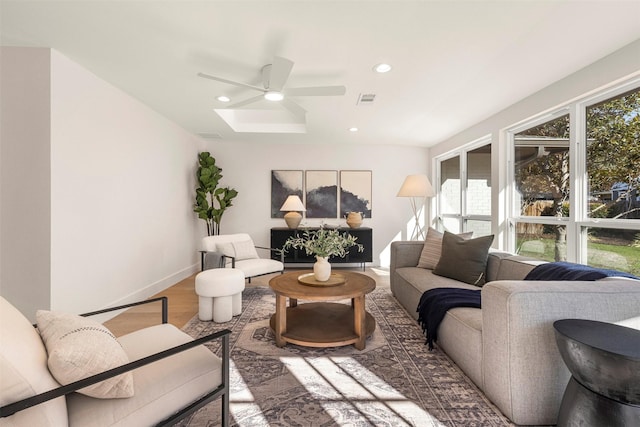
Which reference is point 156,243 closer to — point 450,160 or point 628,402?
point 628,402

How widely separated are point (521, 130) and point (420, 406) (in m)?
3.46

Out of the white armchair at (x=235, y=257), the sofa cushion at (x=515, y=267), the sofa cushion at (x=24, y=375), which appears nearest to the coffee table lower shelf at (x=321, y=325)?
the white armchair at (x=235, y=257)

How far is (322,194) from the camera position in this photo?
5781mm

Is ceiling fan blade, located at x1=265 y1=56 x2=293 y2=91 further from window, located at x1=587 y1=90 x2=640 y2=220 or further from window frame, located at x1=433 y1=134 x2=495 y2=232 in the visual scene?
window frame, located at x1=433 y1=134 x2=495 y2=232

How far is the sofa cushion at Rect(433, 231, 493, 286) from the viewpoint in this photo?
2.80 metres

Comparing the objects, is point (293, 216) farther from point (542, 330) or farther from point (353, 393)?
point (542, 330)

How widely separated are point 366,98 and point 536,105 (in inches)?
71.6

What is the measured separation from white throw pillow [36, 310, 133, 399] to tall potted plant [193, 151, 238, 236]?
13.2 feet

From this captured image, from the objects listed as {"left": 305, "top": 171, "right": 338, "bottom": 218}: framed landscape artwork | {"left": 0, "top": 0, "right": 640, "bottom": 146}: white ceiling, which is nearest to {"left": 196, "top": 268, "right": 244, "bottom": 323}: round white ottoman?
{"left": 0, "top": 0, "right": 640, "bottom": 146}: white ceiling

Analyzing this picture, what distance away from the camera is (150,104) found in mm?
3645

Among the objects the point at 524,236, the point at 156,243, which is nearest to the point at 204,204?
the point at 156,243

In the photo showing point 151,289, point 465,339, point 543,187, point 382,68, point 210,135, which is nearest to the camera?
point 465,339

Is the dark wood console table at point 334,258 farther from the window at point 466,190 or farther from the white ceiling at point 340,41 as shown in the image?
the white ceiling at point 340,41

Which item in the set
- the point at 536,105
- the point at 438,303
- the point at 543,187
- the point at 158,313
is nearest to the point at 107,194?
the point at 158,313
